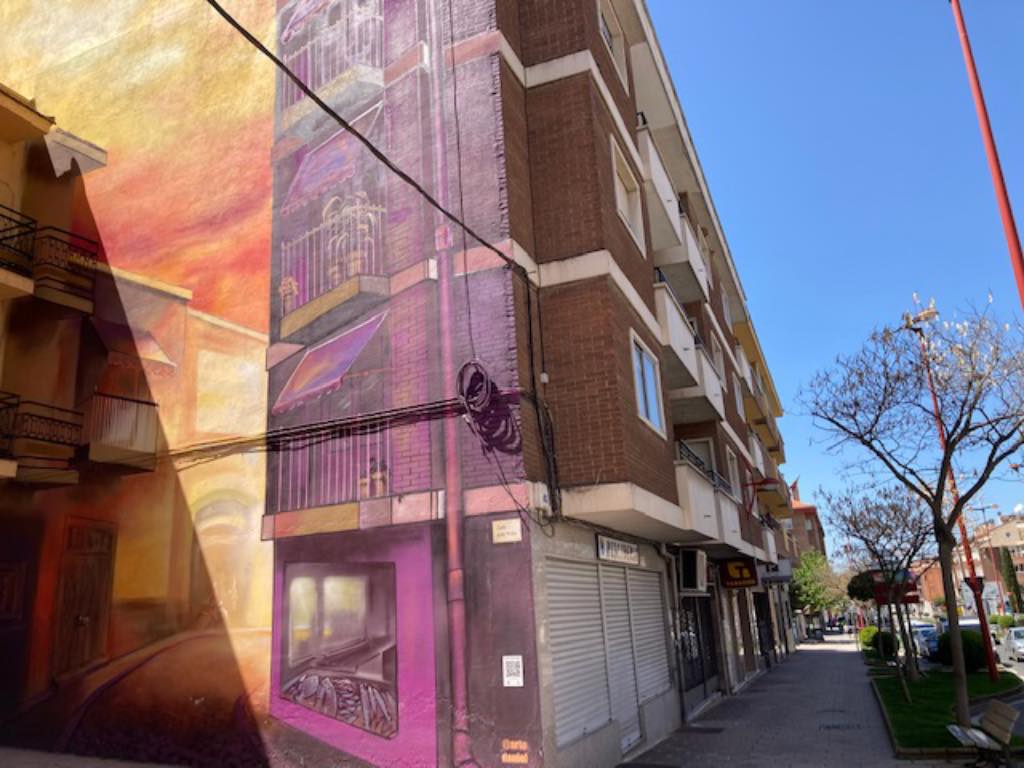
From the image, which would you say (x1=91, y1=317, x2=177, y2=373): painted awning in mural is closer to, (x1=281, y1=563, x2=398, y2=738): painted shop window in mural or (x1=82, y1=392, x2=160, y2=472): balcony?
(x1=82, y1=392, x2=160, y2=472): balcony

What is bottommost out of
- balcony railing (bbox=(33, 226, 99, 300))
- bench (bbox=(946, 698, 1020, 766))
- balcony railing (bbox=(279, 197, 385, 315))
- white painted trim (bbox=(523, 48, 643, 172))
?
bench (bbox=(946, 698, 1020, 766))

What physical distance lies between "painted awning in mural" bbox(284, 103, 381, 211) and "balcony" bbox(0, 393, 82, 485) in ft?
16.9

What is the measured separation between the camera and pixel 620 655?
1217 cm

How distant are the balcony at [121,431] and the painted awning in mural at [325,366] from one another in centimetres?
247

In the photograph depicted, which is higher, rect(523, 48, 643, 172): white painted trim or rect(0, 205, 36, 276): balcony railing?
rect(523, 48, 643, 172): white painted trim

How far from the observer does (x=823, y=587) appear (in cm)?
6222

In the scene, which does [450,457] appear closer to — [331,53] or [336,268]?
[336,268]

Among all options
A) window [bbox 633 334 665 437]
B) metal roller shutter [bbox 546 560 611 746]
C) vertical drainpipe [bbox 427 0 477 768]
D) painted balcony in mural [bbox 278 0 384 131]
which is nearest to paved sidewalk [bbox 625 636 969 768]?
metal roller shutter [bbox 546 560 611 746]

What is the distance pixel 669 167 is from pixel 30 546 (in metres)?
16.1

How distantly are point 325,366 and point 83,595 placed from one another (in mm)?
5293

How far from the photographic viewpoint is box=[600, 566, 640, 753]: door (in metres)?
11.6

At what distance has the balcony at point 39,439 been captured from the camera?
12570 mm

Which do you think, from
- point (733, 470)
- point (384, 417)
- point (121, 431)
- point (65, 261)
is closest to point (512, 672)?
point (384, 417)

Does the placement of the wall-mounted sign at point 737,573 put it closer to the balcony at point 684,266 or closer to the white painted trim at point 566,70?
the balcony at point 684,266
